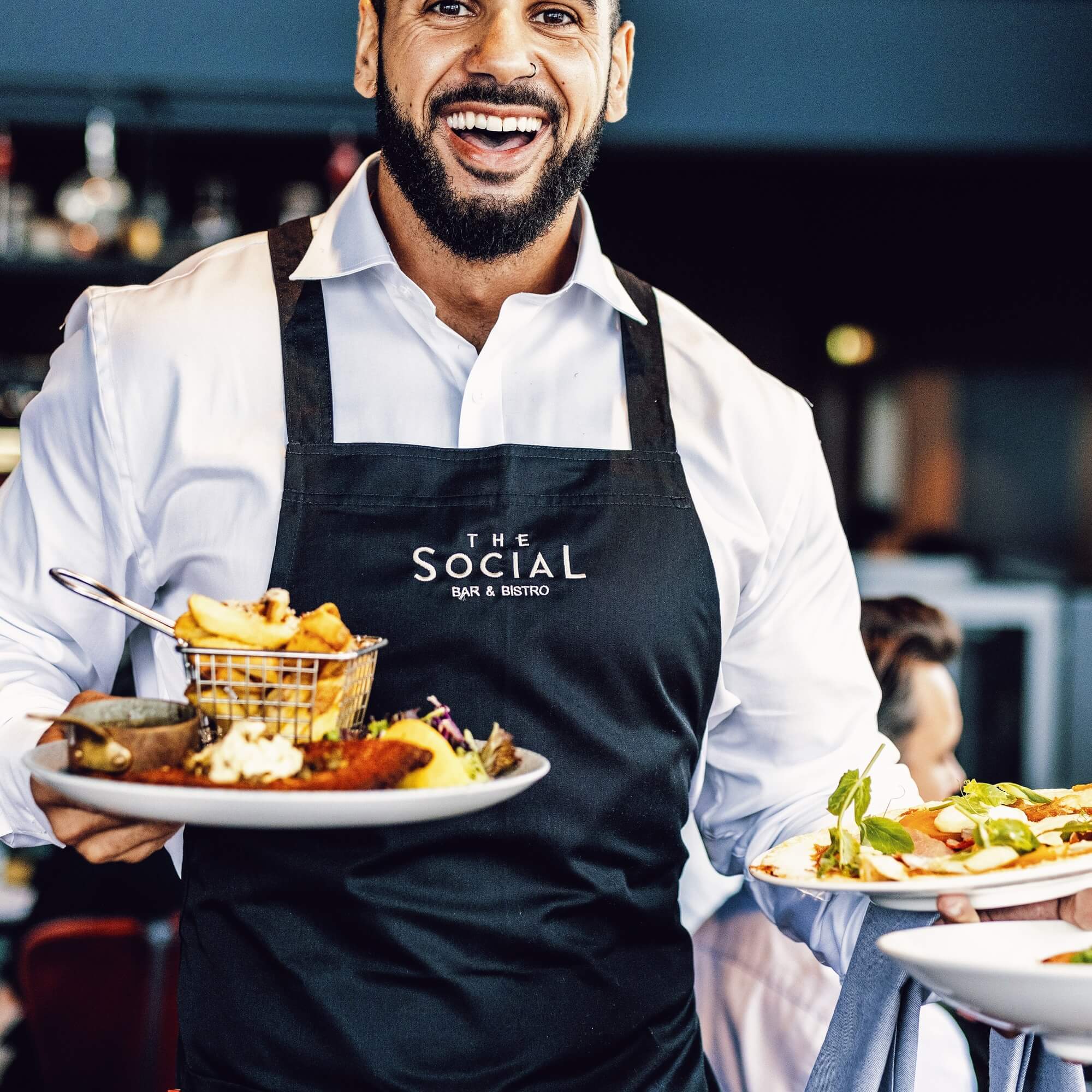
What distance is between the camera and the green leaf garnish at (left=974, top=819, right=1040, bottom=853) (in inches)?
43.8

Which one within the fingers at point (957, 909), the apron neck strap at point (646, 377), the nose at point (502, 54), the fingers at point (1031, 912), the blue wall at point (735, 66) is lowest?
the fingers at point (1031, 912)

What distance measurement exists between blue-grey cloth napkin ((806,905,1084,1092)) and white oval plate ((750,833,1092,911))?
0.29 feet

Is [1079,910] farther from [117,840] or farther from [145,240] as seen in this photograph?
[145,240]

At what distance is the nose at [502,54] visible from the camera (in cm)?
137

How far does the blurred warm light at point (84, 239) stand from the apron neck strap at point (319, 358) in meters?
2.57

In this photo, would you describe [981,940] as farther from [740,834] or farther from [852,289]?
[852,289]

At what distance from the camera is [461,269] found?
4.88ft

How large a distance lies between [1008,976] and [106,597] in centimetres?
75

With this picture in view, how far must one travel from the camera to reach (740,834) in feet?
5.12

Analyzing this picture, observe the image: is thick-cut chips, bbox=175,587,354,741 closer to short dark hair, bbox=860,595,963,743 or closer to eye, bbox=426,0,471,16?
eye, bbox=426,0,471,16

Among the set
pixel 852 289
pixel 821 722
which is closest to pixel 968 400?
pixel 852 289

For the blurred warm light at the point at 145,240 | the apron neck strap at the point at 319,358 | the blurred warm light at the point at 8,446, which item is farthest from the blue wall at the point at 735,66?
the apron neck strap at the point at 319,358

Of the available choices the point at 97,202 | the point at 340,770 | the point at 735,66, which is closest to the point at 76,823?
the point at 340,770

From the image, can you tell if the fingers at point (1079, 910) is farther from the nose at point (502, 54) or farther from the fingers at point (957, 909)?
the nose at point (502, 54)
